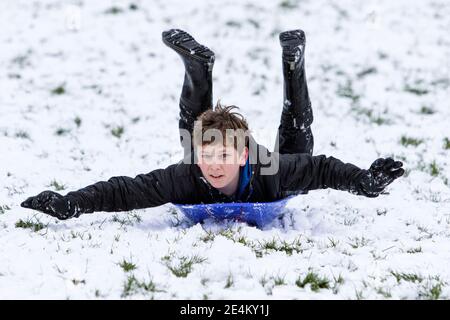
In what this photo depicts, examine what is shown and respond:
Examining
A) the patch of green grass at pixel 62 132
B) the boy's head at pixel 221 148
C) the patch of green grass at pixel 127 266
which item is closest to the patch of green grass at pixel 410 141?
the boy's head at pixel 221 148

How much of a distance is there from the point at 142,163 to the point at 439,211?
2.88m

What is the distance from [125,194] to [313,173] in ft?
4.49

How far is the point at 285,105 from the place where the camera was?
16.5ft

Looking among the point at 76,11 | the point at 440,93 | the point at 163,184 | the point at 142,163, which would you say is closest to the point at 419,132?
the point at 440,93

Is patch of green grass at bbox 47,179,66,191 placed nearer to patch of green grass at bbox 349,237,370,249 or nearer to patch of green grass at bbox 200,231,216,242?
patch of green grass at bbox 200,231,216,242

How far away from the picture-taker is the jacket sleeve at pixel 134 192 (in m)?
4.13

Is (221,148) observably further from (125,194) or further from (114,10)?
(114,10)

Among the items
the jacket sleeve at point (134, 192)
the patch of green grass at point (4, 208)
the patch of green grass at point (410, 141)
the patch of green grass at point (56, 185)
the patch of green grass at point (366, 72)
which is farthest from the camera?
the patch of green grass at point (366, 72)

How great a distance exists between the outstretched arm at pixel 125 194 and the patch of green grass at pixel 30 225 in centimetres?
20

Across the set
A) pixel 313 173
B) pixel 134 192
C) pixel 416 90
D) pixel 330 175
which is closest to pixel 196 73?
pixel 134 192

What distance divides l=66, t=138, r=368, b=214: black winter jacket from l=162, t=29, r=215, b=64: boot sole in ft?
3.40

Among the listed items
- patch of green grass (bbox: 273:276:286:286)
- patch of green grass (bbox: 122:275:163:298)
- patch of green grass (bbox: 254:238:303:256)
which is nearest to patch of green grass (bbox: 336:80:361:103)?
patch of green grass (bbox: 254:238:303:256)

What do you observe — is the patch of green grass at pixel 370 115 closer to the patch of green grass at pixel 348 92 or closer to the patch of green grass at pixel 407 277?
the patch of green grass at pixel 348 92

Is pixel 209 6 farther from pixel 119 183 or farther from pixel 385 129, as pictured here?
pixel 119 183
